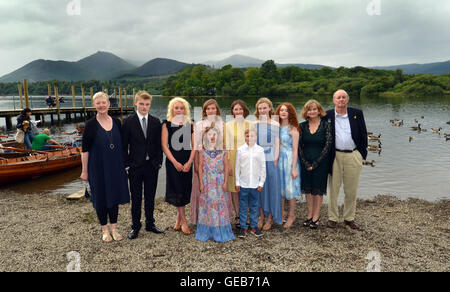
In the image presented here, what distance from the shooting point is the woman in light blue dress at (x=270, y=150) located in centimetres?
504

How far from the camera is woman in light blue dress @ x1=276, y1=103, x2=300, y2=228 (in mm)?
5070

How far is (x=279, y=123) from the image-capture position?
5.20 metres

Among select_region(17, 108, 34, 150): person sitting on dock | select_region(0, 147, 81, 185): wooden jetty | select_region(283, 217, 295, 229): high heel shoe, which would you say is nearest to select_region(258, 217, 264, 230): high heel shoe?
select_region(283, 217, 295, 229): high heel shoe

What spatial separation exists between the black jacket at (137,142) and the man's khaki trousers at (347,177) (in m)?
3.42

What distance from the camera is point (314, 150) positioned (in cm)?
508

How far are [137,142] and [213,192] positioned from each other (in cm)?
160

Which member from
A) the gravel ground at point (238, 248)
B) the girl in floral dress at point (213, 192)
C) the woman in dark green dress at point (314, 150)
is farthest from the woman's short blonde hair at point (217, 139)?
the gravel ground at point (238, 248)

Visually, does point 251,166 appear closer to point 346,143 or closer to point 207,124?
point 207,124

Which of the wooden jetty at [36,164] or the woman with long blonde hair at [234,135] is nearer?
the woman with long blonde hair at [234,135]

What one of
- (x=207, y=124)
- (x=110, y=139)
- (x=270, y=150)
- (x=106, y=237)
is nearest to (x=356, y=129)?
(x=270, y=150)

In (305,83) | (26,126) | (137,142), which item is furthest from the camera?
(305,83)

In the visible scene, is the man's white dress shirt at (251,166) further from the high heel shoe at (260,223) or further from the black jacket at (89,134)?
the black jacket at (89,134)

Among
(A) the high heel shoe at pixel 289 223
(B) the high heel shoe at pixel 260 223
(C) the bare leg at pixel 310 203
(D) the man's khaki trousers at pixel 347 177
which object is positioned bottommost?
(A) the high heel shoe at pixel 289 223
